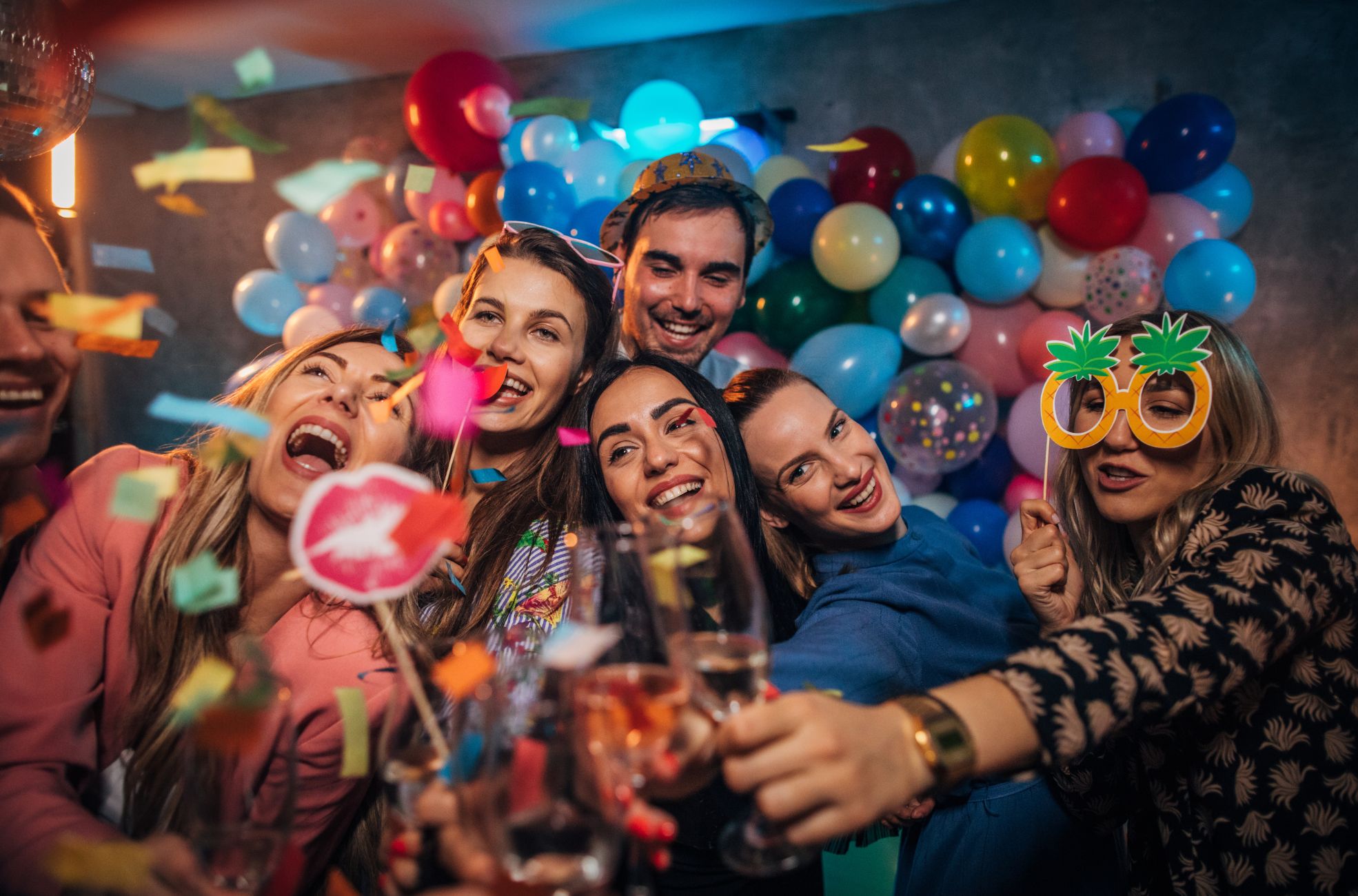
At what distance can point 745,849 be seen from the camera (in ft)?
3.03

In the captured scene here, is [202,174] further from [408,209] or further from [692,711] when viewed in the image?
[408,209]

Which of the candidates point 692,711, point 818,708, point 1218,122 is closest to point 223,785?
point 692,711

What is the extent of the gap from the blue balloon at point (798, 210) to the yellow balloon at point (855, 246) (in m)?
0.07

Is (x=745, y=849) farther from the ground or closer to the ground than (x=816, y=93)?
→ closer to the ground

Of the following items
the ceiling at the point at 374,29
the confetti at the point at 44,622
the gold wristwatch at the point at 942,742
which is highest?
the ceiling at the point at 374,29

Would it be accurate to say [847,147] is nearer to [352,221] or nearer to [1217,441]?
[1217,441]

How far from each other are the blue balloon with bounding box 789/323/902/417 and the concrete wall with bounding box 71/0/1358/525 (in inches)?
57.2

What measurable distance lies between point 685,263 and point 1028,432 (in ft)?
6.03

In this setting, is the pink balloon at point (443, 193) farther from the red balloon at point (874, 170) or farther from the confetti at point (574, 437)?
the confetti at point (574, 437)

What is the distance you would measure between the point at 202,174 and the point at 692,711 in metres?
1.08

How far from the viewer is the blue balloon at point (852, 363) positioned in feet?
11.9

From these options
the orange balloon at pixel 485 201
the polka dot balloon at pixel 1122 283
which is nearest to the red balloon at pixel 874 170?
the polka dot balloon at pixel 1122 283

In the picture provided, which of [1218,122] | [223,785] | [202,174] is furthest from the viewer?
[1218,122]

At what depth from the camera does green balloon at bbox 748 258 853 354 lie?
3896mm
